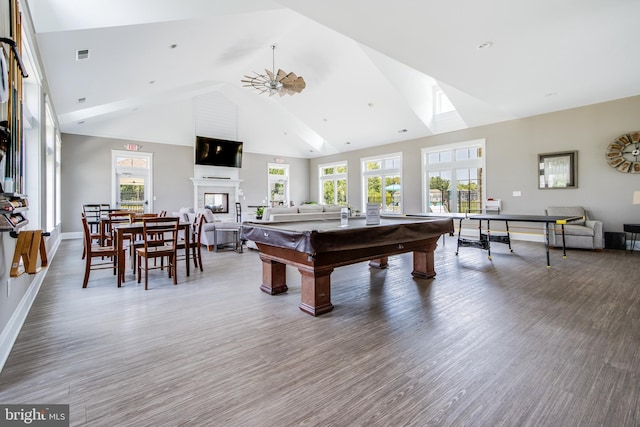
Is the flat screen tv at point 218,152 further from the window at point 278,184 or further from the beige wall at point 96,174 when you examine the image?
the window at point 278,184

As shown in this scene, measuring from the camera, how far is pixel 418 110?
8523 millimetres

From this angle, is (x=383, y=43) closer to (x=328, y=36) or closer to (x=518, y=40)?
(x=518, y=40)

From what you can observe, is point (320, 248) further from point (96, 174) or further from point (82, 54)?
point (96, 174)

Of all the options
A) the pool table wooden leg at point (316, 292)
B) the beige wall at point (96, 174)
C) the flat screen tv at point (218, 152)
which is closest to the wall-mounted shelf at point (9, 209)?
the pool table wooden leg at point (316, 292)

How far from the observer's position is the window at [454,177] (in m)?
8.45

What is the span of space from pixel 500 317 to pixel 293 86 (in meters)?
6.11

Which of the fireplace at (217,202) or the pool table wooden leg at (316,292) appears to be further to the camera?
the fireplace at (217,202)

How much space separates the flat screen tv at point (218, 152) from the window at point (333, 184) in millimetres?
3718

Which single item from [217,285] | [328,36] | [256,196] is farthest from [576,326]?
[256,196]

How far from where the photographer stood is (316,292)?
286 centimetres

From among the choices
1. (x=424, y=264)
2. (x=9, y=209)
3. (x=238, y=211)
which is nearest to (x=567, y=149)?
(x=424, y=264)

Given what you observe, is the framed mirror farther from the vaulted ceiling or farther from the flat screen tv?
the flat screen tv

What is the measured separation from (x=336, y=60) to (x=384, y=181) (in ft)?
15.3

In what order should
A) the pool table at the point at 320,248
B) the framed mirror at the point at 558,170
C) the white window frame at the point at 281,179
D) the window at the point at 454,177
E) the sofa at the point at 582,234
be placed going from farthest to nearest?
the white window frame at the point at 281,179, the window at the point at 454,177, the framed mirror at the point at 558,170, the sofa at the point at 582,234, the pool table at the point at 320,248
